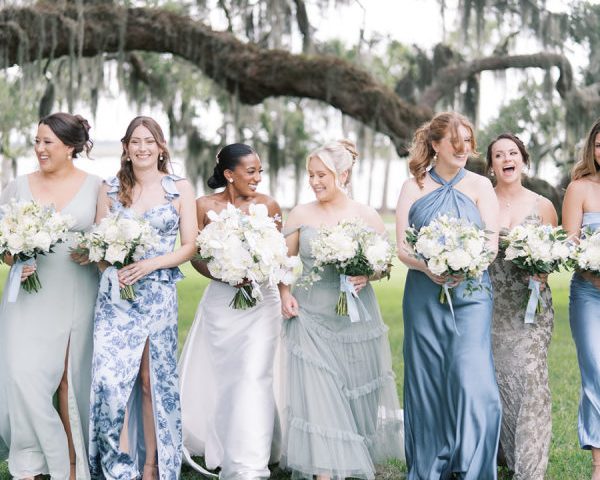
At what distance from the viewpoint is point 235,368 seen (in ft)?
18.6

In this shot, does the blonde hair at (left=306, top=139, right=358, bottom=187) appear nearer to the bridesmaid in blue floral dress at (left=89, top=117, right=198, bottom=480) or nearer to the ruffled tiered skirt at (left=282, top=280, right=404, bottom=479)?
the ruffled tiered skirt at (left=282, top=280, right=404, bottom=479)

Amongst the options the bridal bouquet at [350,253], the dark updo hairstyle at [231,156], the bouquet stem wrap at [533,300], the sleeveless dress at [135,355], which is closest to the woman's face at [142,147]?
the sleeveless dress at [135,355]

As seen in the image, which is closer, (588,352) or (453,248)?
(453,248)

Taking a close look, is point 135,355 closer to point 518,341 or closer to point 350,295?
point 350,295

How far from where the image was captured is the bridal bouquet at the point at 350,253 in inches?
207

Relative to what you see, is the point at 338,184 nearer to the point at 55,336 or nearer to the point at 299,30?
the point at 55,336

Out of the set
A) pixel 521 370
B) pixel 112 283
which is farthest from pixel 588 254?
pixel 112 283

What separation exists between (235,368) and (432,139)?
192 cm

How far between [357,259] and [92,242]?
1565 millimetres

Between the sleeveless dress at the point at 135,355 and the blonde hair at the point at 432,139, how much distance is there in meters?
1.49

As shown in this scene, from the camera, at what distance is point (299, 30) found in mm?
12484

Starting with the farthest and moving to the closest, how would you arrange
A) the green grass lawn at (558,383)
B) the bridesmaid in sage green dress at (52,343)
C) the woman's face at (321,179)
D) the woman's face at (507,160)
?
the green grass lawn at (558,383) → the woman's face at (321,179) → the woman's face at (507,160) → the bridesmaid in sage green dress at (52,343)

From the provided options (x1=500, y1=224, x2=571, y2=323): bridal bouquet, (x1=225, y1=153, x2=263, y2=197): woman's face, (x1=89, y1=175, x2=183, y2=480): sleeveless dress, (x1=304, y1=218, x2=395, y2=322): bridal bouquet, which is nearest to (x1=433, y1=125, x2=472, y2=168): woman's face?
(x1=500, y1=224, x2=571, y2=323): bridal bouquet

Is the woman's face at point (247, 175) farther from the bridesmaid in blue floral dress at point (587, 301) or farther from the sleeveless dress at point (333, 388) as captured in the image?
the bridesmaid in blue floral dress at point (587, 301)
